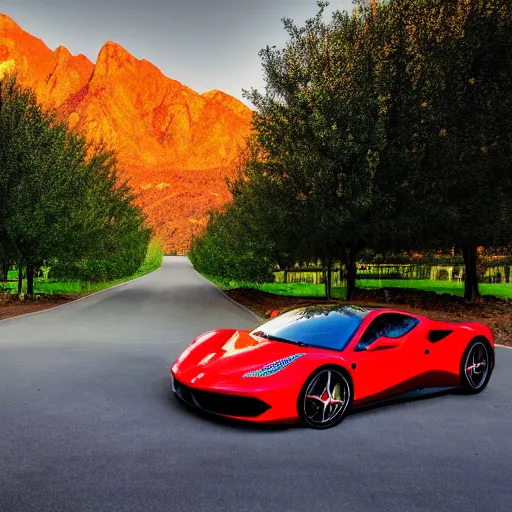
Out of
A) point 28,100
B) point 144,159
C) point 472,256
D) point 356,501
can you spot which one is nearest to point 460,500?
point 356,501

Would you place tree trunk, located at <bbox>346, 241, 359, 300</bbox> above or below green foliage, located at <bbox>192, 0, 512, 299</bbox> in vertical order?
below

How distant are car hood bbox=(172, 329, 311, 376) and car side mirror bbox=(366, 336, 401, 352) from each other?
2.46 feet

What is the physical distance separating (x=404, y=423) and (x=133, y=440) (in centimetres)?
268

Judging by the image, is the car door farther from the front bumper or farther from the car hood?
the front bumper

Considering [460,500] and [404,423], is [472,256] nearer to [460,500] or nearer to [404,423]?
[404,423]

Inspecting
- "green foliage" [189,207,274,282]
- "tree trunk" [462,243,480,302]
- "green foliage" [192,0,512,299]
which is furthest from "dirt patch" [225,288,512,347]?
"green foliage" [192,0,512,299]

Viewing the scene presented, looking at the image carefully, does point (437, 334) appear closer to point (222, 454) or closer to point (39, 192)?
point (222, 454)

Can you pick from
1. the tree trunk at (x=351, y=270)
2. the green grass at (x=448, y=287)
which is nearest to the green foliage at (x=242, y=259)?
the tree trunk at (x=351, y=270)

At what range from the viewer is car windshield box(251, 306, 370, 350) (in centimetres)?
613

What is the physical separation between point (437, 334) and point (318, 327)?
1502 mm

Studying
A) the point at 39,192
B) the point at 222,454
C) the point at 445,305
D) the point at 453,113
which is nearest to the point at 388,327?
the point at 222,454

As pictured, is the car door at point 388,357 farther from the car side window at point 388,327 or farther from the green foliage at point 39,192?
the green foliage at point 39,192

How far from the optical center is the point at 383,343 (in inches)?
A: 241

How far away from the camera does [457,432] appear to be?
5438mm
